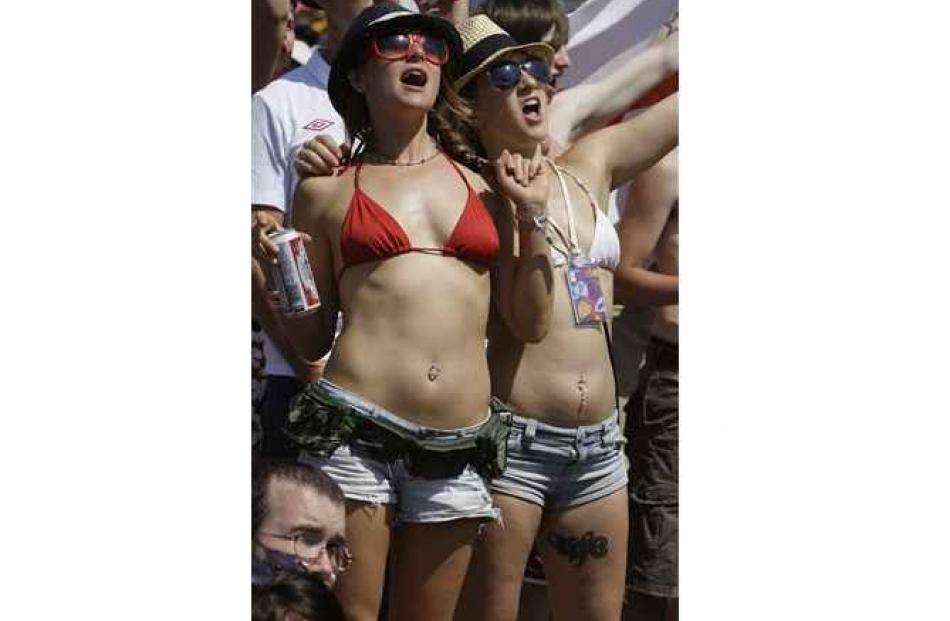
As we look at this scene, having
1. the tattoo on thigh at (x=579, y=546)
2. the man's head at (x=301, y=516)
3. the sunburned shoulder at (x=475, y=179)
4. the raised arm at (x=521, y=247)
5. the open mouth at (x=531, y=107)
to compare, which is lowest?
the tattoo on thigh at (x=579, y=546)

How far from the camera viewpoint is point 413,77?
5703 millimetres

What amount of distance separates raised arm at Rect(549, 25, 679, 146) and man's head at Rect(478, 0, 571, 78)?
0.12m

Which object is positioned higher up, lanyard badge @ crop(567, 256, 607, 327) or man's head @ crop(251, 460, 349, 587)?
lanyard badge @ crop(567, 256, 607, 327)

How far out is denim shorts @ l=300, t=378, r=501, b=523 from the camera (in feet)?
18.4

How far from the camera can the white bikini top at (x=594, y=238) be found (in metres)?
5.87

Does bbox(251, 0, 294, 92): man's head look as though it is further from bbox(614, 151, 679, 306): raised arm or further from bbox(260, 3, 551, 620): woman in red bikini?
bbox(614, 151, 679, 306): raised arm

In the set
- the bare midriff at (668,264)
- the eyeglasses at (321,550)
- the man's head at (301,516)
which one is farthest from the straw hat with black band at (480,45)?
the eyeglasses at (321,550)

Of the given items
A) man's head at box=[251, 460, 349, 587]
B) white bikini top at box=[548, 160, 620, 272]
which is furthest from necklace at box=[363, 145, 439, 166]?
man's head at box=[251, 460, 349, 587]

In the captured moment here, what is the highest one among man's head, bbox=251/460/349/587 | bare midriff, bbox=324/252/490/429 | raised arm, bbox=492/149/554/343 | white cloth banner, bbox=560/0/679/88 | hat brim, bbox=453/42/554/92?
white cloth banner, bbox=560/0/679/88

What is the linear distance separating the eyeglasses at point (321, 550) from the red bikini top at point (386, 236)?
2.72 feet

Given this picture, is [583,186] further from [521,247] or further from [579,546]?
[579,546]

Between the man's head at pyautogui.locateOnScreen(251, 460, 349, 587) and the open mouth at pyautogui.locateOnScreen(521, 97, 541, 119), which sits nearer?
the man's head at pyautogui.locateOnScreen(251, 460, 349, 587)

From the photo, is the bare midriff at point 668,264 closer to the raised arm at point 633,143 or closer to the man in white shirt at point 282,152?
the raised arm at point 633,143

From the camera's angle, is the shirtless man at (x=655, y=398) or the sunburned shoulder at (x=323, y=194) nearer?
the sunburned shoulder at (x=323, y=194)
